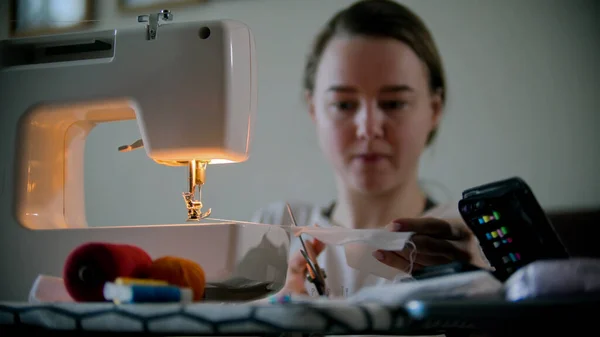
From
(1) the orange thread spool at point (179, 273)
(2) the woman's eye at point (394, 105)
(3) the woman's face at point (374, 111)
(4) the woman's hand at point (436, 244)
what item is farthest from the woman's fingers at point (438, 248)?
(1) the orange thread spool at point (179, 273)

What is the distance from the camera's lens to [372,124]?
103cm

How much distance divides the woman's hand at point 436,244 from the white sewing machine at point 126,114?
1.17ft

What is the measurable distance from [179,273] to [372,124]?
1.93ft

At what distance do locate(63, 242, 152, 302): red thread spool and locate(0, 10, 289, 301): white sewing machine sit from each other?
113mm

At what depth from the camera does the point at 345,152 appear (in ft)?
3.44

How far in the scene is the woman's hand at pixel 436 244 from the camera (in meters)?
0.94

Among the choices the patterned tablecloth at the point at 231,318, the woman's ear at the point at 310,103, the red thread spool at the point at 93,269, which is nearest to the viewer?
the patterned tablecloth at the point at 231,318

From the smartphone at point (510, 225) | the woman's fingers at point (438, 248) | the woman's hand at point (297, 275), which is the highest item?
the smartphone at point (510, 225)

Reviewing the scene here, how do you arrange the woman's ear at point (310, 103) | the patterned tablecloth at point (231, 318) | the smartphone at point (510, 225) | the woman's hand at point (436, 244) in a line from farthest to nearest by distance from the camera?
the woman's ear at point (310, 103), the woman's hand at point (436, 244), the smartphone at point (510, 225), the patterned tablecloth at point (231, 318)

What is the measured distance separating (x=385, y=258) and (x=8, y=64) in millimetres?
650

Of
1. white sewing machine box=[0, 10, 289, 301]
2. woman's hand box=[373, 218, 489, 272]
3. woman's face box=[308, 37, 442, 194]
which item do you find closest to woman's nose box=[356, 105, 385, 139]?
woman's face box=[308, 37, 442, 194]

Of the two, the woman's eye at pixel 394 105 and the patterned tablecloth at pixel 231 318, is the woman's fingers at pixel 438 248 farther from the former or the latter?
the patterned tablecloth at pixel 231 318

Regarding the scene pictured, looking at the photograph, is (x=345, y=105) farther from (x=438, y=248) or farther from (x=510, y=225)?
(x=510, y=225)

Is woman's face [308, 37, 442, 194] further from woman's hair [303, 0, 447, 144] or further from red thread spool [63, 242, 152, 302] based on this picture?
red thread spool [63, 242, 152, 302]
